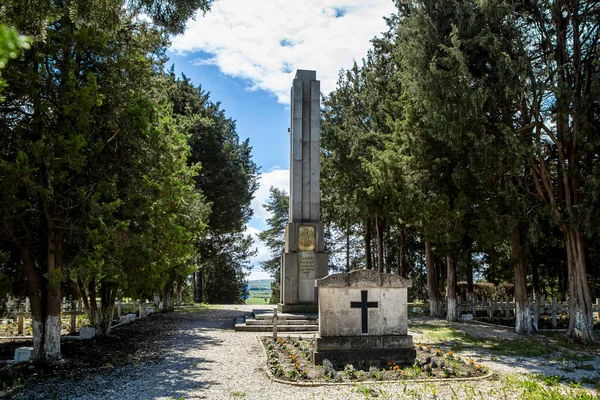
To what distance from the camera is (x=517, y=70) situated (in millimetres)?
11945

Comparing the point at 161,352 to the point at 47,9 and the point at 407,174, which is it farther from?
the point at 407,174

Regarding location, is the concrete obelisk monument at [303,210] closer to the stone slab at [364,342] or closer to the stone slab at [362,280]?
the stone slab at [362,280]

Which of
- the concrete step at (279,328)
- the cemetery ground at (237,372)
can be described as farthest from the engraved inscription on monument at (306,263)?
the cemetery ground at (237,372)

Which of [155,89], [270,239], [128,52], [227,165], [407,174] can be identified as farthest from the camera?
[270,239]

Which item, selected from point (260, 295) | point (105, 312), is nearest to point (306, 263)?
point (105, 312)

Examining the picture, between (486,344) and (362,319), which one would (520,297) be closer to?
(486,344)

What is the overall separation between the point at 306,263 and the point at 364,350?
838cm

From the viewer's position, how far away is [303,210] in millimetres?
18188

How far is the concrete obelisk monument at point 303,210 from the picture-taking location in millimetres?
17344

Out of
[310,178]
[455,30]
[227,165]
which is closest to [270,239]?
[227,165]

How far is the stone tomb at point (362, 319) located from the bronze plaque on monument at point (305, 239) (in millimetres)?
8143

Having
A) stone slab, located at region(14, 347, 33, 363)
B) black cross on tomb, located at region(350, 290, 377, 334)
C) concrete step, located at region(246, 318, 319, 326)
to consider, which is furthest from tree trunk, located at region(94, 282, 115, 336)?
black cross on tomb, located at region(350, 290, 377, 334)

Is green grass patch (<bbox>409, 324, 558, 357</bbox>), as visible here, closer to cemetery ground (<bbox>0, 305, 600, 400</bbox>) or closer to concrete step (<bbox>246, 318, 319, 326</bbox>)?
cemetery ground (<bbox>0, 305, 600, 400</bbox>)

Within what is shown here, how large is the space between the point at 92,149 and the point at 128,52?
2.50 m
